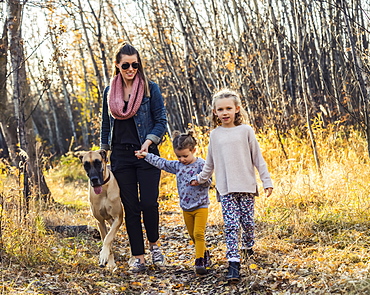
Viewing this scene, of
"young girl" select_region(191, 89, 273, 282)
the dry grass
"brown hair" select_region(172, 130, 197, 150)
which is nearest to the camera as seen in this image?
the dry grass

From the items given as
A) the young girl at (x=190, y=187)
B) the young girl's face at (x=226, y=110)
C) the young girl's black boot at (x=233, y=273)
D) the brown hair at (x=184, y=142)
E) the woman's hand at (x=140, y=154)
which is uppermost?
the young girl's face at (x=226, y=110)

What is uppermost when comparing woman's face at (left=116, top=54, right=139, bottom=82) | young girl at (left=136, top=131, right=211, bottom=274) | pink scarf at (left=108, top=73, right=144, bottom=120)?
woman's face at (left=116, top=54, right=139, bottom=82)

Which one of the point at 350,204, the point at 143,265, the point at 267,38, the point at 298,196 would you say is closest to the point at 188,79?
the point at 267,38

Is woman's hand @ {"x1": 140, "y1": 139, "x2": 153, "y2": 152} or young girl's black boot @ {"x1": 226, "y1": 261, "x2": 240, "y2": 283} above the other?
woman's hand @ {"x1": 140, "y1": 139, "x2": 153, "y2": 152}

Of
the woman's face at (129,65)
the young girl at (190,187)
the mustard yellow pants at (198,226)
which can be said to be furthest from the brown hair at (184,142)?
the woman's face at (129,65)

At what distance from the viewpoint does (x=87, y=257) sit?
5156 millimetres

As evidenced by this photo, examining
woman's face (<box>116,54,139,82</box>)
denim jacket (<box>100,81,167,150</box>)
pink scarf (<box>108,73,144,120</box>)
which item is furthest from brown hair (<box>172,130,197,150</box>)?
woman's face (<box>116,54,139,82</box>)

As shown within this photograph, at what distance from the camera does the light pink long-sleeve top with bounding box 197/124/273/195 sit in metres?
4.12

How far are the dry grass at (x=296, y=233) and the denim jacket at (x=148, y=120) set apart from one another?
3.71 ft

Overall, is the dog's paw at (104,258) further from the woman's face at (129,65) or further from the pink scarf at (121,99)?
the woman's face at (129,65)

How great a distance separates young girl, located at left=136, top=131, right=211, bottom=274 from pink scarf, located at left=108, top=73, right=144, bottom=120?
419mm

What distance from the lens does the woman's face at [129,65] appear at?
455cm

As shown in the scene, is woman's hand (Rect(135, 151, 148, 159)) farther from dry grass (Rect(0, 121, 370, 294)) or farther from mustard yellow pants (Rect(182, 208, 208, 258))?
dry grass (Rect(0, 121, 370, 294))

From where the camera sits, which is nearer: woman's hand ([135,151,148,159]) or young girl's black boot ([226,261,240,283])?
young girl's black boot ([226,261,240,283])
